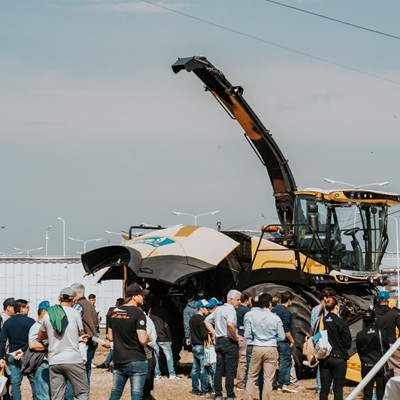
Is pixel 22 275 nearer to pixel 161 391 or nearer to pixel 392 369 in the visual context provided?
pixel 161 391

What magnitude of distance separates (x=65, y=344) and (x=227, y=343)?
439cm

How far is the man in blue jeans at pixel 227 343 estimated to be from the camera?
15.8 meters

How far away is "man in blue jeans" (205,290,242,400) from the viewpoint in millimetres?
15773

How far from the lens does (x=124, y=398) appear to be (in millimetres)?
16734

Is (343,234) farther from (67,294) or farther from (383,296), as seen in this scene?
(67,294)

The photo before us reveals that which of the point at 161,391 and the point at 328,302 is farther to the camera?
the point at 161,391

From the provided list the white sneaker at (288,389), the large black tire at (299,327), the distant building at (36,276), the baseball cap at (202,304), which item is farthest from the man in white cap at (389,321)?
the distant building at (36,276)

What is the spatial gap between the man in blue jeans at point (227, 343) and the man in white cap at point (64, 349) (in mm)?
4027

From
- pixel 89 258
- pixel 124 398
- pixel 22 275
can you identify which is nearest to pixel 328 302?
pixel 124 398

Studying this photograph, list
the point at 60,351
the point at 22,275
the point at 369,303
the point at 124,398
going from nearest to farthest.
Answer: the point at 60,351
the point at 124,398
the point at 369,303
the point at 22,275

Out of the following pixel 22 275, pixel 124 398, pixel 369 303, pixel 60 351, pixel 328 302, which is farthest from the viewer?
pixel 22 275

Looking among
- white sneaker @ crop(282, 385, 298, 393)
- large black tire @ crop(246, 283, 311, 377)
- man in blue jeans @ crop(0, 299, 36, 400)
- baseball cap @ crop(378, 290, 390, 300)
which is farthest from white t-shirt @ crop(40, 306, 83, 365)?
large black tire @ crop(246, 283, 311, 377)

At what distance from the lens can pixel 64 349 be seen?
12.0m

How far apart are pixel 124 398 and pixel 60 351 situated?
496 cm
